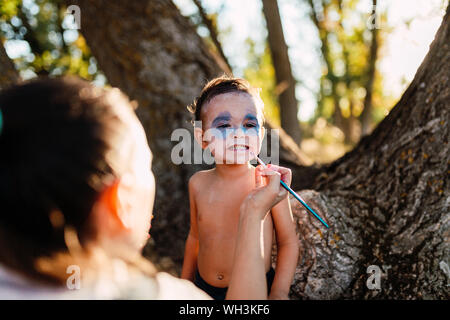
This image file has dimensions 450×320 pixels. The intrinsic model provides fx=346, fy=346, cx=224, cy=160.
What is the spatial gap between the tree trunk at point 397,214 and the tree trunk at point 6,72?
2345 millimetres

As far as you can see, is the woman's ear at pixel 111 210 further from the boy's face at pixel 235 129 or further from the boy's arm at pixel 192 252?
the boy's arm at pixel 192 252

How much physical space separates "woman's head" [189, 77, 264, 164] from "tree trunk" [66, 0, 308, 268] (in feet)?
3.76

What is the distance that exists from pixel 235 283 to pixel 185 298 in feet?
0.67

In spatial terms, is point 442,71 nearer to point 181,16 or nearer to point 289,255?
point 289,255

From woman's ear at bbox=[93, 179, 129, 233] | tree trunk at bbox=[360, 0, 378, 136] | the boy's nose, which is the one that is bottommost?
woman's ear at bbox=[93, 179, 129, 233]

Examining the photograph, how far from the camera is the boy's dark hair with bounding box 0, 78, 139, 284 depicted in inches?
40.1

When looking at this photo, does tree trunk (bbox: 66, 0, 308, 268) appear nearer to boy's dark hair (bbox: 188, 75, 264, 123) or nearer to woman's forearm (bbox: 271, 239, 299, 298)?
boy's dark hair (bbox: 188, 75, 264, 123)

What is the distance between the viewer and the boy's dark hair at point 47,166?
1.02 metres

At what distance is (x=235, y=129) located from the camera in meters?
2.09

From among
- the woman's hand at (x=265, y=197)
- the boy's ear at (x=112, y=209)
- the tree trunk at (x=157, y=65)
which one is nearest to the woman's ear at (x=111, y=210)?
the boy's ear at (x=112, y=209)

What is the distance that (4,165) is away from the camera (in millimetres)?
1020

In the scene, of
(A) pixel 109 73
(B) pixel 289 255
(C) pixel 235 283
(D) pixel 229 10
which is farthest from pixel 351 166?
(D) pixel 229 10

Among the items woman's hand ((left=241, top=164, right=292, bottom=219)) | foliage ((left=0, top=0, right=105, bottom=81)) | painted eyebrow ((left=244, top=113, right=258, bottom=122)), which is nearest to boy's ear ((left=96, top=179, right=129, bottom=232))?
woman's hand ((left=241, top=164, right=292, bottom=219))

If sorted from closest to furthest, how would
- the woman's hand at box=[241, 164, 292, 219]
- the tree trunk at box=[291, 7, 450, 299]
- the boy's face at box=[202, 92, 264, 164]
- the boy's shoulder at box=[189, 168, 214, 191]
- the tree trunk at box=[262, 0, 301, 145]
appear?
the woman's hand at box=[241, 164, 292, 219]
the tree trunk at box=[291, 7, 450, 299]
the boy's face at box=[202, 92, 264, 164]
the boy's shoulder at box=[189, 168, 214, 191]
the tree trunk at box=[262, 0, 301, 145]
